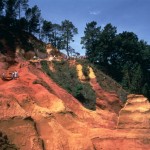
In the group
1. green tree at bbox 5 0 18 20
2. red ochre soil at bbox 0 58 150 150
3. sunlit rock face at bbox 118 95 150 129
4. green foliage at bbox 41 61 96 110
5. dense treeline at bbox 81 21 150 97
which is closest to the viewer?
red ochre soil at bbox 0 58 150 150

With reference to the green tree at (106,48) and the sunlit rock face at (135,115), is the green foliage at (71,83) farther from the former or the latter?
the green tree at (106,48)

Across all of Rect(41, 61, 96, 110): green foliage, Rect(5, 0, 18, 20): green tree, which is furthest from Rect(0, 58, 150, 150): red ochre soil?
Rect(5, 0, 18, 20): green tree

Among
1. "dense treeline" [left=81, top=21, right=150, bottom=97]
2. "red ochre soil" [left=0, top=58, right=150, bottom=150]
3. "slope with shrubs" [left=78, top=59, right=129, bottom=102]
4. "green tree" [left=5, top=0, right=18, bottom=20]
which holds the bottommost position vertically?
"red ochre soil" [left=0, top=58, right=150, bottom=150]

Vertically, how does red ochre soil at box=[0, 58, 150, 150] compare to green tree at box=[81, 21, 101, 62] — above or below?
below

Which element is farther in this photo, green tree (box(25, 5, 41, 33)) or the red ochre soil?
green tree (box(25, 5, 41, 33))

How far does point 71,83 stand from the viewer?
5088 centimetres

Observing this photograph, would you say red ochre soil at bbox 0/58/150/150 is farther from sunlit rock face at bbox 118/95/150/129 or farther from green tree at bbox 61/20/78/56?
green tree at bbox 61/20/78/56

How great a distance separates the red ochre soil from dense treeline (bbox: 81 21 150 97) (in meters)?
37.1

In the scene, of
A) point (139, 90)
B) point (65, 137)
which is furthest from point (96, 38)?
point (65, 137)

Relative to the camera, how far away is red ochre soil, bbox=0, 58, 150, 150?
27.9 m

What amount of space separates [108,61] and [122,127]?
44918 millimetres

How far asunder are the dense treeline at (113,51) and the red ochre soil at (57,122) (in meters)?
37.1

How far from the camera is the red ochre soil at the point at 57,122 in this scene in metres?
27.9

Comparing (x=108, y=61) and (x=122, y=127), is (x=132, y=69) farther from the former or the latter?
(x=122, y=127)
